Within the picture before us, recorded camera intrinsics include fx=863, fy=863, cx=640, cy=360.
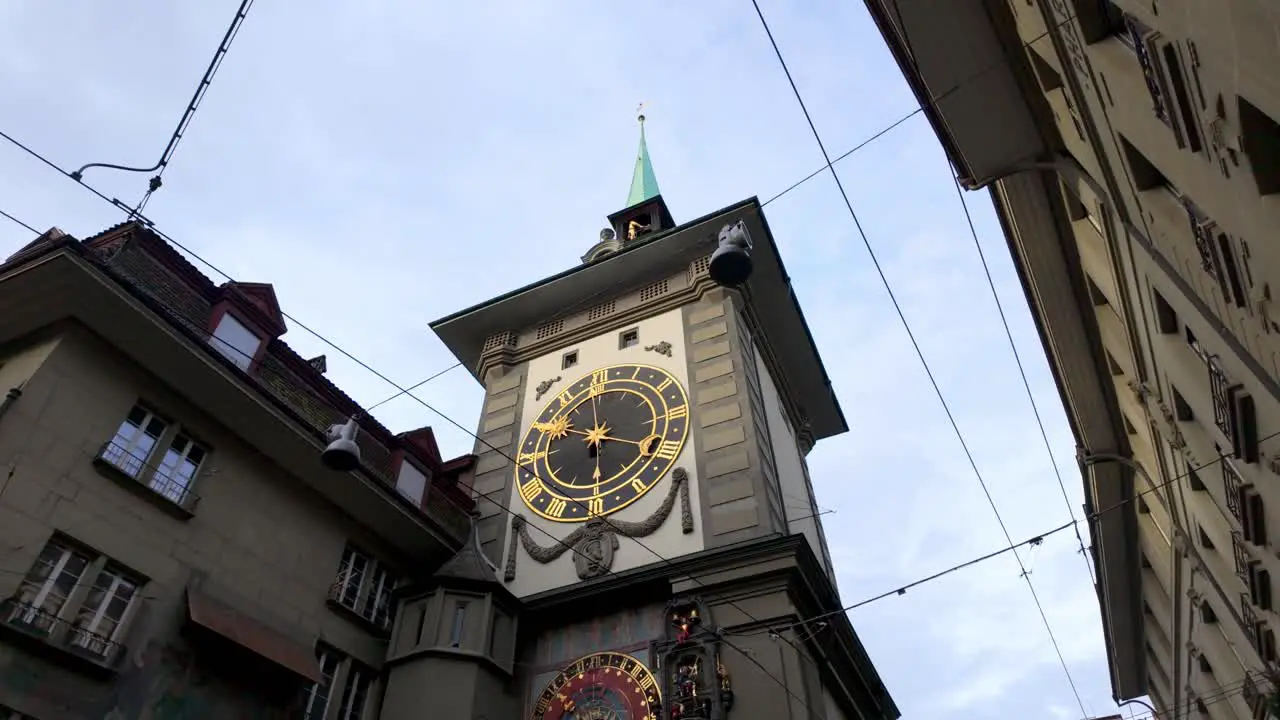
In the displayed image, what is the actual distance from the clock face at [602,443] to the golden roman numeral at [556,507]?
0.07 ft

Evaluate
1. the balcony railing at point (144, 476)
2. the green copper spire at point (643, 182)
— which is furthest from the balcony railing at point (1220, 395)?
the green copper spire at point (643, 182)

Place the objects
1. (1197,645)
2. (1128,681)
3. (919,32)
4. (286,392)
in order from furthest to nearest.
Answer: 1. (1128,681)
2. (1197,645)
3. (286,392)
4. (919,32)

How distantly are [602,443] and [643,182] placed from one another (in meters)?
17.6

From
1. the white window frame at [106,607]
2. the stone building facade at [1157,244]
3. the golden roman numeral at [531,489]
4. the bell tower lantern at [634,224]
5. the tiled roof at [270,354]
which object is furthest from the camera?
the bell tower lantern at [634,224]

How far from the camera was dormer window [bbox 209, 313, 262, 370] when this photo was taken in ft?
47.2

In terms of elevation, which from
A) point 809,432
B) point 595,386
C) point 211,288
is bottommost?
point 211,288

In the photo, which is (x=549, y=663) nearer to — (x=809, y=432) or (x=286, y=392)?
(x=286, y=392)

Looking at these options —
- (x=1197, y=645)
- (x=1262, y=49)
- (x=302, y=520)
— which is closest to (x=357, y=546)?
(x=302, y=520)

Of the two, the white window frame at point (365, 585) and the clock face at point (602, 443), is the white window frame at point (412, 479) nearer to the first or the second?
the white window frame at point (365, 585)

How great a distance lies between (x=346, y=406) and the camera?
1738cm

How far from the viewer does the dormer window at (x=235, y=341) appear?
47.2 ft

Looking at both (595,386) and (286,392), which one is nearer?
(286,392)

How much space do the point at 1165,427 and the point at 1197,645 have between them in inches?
312

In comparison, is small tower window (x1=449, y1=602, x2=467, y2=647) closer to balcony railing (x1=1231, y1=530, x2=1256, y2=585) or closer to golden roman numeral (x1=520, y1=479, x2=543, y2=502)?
golden roman numeral (x1=520, y1=479, x2=543, y2=502)
